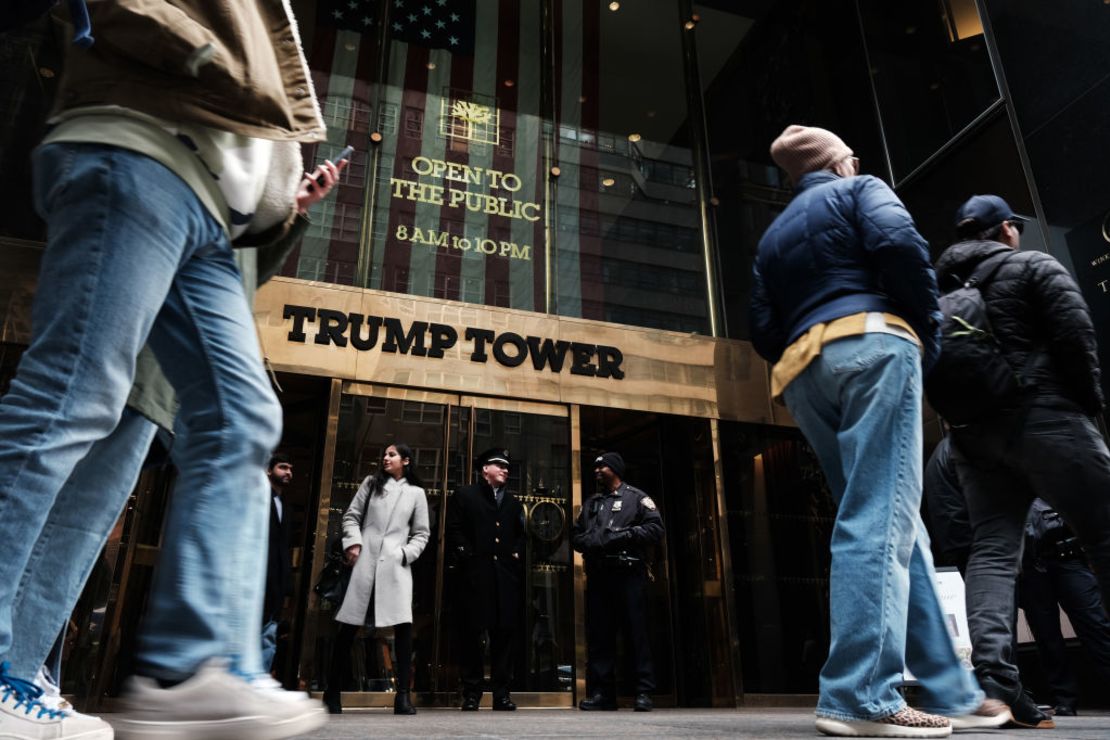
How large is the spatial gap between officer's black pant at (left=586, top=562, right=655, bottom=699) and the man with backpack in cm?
335

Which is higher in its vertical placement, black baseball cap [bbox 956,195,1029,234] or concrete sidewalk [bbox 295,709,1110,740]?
black baseball cap [bbox 956,195,1029,234]

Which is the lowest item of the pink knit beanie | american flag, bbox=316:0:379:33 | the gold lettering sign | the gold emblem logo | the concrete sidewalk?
the concrete sidewalk

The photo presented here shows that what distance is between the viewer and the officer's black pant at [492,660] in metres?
6.29

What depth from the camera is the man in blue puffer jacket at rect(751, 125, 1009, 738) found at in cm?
224

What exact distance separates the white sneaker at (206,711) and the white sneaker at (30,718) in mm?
184

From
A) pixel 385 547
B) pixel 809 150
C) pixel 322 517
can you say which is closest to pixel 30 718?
pixel 809 150

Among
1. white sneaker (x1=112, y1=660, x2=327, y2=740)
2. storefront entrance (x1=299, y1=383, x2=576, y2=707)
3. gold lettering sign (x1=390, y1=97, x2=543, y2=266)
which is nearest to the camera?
white sneaker (x1=112, y1=660, x2=327, y2=740)

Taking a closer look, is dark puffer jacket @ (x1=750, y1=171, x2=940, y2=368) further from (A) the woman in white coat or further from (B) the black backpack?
(A) the woman in white coat

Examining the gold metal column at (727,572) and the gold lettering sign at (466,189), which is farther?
the gold lettering sign at (466,189)

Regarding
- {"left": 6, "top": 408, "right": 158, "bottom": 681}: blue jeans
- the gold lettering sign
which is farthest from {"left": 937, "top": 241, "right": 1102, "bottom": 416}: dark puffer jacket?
the gold lettering sign

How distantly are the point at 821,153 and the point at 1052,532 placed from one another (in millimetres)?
3385

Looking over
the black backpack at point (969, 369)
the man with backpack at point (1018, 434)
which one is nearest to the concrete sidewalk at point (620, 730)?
the man with backpack at point (1018, 434)

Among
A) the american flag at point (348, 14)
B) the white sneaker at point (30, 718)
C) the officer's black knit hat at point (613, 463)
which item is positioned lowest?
the white sneaker at point (30, 718)

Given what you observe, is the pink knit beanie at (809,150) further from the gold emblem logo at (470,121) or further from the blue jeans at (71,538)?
the gold emblem logo at (470,121)
